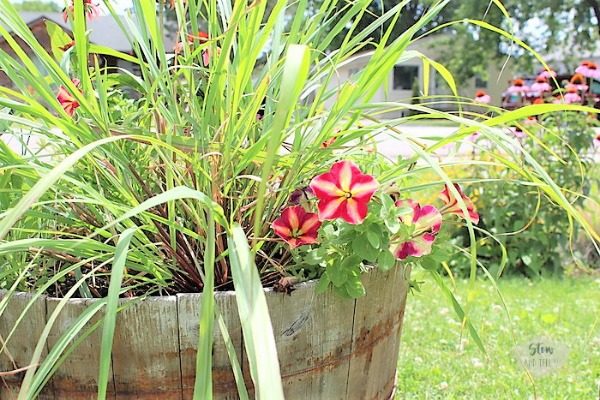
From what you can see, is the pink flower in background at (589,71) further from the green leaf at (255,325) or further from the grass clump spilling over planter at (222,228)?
the green leaf at (255,325)

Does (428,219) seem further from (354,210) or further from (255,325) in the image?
(255,325)

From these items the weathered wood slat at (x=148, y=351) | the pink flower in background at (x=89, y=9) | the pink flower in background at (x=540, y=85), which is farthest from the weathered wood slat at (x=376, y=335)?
the pink flower in background at (x=540, y=85)

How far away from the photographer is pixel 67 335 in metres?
0.70

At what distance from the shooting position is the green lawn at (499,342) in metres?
1.98

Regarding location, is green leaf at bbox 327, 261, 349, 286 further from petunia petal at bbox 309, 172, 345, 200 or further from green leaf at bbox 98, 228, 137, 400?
green leaf at bbox 98, 228, 137, 400

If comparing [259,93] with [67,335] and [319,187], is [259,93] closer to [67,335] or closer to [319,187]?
[319,187]

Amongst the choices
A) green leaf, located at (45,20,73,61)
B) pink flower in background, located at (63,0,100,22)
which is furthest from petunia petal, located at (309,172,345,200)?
green leaf, located at (45,20,73,61)

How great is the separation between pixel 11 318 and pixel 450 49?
24988 mm

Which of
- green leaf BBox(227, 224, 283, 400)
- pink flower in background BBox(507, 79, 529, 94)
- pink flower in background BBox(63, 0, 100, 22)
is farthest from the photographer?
pink flower in background BBox(507, 79, 529, 94)

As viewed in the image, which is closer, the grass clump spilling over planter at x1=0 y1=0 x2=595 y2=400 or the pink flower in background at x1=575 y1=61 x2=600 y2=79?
the grass clump spilling over planter at x1=0 y1=0 x2=595 y2=400

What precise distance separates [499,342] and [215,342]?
72.7 inches

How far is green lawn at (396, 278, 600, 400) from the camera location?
1981 mm

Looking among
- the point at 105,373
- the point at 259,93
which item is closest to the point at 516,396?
the point at 259,93

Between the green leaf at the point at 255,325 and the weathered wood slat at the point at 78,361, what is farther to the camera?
the weathered wood slat at the point at 78,361
